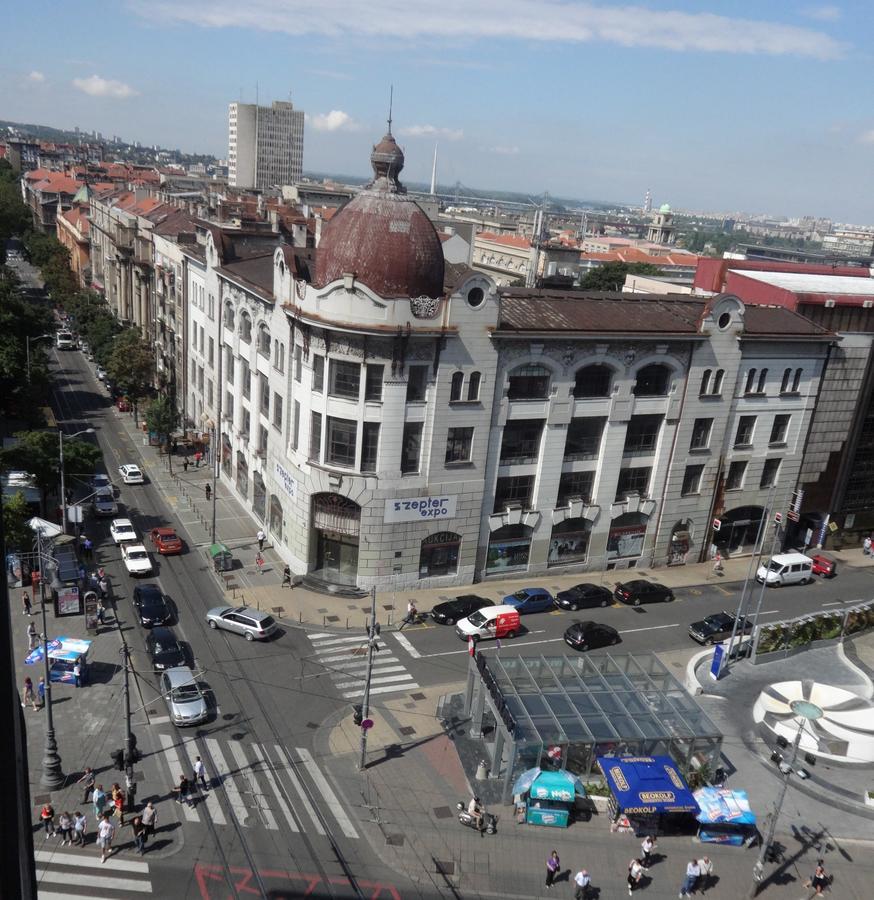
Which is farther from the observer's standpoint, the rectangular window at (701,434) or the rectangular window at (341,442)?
the rectangular window at (701,434)

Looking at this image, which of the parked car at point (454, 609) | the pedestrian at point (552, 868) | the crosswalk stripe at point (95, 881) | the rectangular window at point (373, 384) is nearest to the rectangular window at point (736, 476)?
the parked car at point (454, 609)

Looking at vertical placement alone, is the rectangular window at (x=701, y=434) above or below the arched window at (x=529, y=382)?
below

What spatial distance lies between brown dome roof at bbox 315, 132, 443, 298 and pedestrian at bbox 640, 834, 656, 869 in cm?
3196

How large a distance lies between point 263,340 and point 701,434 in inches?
1341

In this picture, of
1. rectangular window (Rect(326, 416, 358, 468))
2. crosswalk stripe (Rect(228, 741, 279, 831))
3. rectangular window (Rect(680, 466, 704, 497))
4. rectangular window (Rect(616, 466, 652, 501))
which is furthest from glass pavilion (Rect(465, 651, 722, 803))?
rectangular window (Rect(680, 466, 704, 497))

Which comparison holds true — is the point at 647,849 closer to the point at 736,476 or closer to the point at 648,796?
the point at 648,796

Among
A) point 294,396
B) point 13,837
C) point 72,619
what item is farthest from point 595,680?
point 13,837

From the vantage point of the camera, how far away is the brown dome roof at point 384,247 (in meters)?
49.0

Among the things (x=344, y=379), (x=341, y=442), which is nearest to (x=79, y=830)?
(x=341, y=442)

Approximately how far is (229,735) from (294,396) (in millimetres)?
23310

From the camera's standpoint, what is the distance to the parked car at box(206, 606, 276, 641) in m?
47.7

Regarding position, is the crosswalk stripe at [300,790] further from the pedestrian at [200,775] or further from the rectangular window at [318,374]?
the rectangular window at [318,374]

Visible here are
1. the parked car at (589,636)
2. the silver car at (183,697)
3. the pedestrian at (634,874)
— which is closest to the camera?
the pedestrian at (634,874)

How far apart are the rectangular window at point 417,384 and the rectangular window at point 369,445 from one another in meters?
2.87
